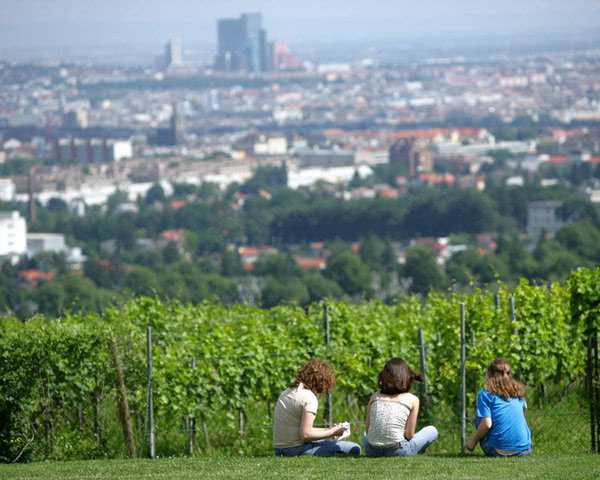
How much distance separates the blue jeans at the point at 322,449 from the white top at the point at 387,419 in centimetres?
A: 18

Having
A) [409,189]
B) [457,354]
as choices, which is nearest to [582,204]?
[409,189]

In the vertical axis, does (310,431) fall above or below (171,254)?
above

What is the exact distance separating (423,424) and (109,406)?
5.56ft

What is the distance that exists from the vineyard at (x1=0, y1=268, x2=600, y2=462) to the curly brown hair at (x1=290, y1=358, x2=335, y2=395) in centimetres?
89

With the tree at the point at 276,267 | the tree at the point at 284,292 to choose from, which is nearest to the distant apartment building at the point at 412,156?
the tree at the point at 276,267

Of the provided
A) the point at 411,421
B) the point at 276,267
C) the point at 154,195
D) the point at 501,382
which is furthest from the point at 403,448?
the point at 154,195

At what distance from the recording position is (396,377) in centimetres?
523

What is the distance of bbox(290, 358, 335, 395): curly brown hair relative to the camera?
5.30 m

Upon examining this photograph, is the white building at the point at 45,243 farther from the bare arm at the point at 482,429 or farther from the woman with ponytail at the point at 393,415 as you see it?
the bare arm at the point at 482,429

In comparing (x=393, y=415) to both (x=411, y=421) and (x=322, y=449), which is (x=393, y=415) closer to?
→ (x=411, y=421)

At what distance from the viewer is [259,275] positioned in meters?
57.8

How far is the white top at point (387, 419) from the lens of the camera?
5.29 metres

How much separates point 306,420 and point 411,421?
17.0 inches

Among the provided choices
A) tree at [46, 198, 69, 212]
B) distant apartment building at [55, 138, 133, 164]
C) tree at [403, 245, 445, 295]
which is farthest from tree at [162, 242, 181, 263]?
distant apartment building at [55, 138, 133, 164]
